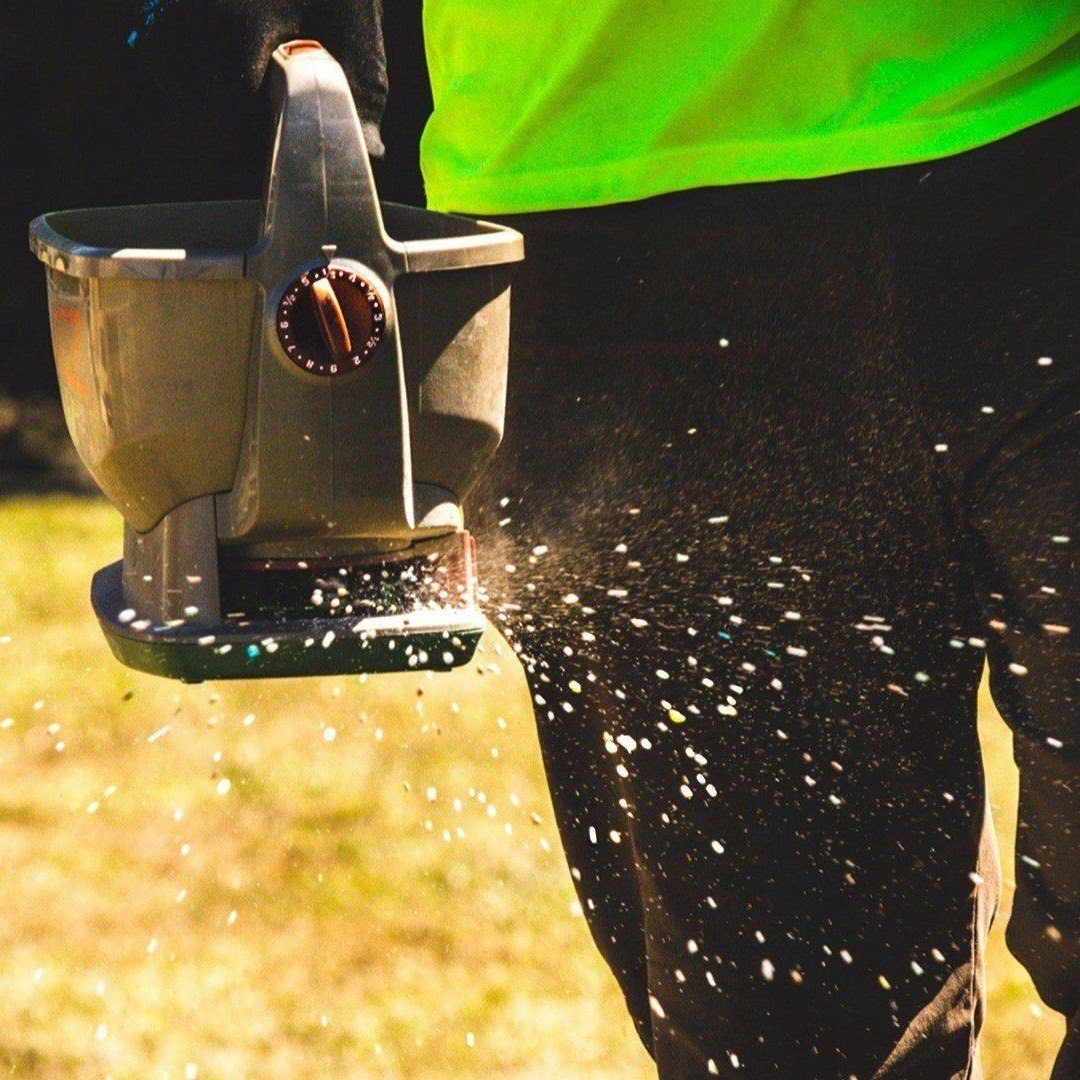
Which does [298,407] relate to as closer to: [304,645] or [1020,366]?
[304,645]

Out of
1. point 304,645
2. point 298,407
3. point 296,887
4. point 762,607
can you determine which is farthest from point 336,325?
point 296,887

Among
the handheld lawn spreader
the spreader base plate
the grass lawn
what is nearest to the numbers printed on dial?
the handheld lawn spreader

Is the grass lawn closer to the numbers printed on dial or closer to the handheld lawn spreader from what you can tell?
the handheld lawn spreader

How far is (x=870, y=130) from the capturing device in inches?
36.8

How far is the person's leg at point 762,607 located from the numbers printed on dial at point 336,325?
173 mm

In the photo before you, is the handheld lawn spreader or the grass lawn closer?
the handheld lawn spreader

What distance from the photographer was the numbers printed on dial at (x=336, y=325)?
912 millimetres

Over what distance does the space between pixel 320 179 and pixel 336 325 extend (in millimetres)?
86

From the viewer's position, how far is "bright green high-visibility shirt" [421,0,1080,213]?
0.92m

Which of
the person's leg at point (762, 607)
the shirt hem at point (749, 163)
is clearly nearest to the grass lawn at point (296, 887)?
the person's leg at point (762, 607)

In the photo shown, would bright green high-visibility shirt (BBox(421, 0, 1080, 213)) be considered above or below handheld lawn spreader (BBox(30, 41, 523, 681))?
above

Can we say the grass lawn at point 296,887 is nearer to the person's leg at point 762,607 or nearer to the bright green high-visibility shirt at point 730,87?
the person's leg at point 762,607

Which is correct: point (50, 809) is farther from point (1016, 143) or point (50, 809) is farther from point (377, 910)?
point (1016, 143)

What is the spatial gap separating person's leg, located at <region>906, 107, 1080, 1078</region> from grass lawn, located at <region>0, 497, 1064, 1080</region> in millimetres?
708
